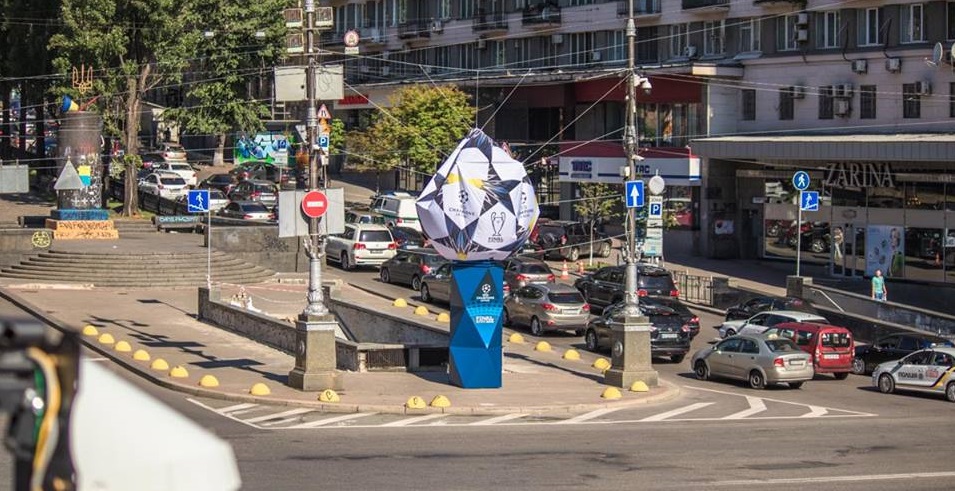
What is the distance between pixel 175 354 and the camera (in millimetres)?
34125

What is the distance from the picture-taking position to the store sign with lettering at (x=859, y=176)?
56.7 metres

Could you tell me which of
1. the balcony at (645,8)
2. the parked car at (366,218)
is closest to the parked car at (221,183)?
the parked car at (366,218)

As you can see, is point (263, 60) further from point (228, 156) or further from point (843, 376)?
point (843, 376)

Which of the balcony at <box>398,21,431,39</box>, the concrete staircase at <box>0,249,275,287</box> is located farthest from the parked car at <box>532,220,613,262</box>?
the balcony at <box>398,21,431,39</box>

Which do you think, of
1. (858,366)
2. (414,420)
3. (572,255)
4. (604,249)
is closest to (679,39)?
(604,249)

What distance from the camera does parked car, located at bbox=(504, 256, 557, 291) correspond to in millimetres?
49781

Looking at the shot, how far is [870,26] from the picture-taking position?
193 ft

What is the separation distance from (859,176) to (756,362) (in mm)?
25472

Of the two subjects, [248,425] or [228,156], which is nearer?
[248,425]

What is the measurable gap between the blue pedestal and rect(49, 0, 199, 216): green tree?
3962 centimetres

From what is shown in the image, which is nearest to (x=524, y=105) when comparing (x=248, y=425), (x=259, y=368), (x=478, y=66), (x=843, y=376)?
(x=478, y=66)

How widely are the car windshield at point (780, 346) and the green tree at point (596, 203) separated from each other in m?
27.7

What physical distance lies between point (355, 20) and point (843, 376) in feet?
202

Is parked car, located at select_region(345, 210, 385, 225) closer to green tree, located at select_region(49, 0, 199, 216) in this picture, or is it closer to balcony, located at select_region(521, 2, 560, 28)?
green tree, located at select_region(49, 0, 199, 216)
